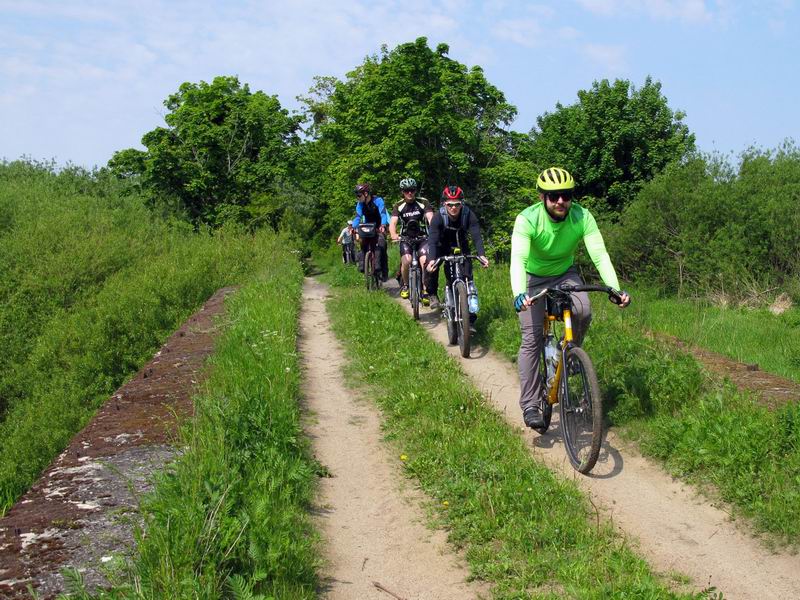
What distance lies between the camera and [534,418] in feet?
21.2

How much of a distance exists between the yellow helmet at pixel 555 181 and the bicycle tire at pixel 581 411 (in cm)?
122

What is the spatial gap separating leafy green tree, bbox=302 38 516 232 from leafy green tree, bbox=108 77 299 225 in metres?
4.20

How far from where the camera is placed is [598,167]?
4625 cm

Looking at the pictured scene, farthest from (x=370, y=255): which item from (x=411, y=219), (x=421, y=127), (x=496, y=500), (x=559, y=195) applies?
(x=421, y=127)

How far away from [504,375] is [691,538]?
4320 millimetres

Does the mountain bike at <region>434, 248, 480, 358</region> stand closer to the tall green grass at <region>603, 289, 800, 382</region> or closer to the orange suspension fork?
the tall green grass at <region>603, 289, 800, 382</region>

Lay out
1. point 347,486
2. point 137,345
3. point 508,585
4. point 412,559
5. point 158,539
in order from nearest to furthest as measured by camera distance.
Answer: point 158,539 → point 508,585 → point 412,559 → point 347,486 → point 137,345

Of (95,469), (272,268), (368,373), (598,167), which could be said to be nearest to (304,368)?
(368,373)

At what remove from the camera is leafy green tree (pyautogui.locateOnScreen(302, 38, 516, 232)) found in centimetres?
3619

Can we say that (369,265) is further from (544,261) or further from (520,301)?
(520,301)

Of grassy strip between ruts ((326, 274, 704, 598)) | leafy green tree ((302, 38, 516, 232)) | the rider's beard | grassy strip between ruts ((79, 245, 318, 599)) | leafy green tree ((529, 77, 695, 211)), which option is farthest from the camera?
leafy green tree ((529, 77, 695, 211))

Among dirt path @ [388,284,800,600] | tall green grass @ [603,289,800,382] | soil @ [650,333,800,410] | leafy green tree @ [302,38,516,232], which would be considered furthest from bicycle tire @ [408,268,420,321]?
leafy green tree @ [302,38,516,232]

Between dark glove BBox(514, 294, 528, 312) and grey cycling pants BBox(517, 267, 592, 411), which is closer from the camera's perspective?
dark glove BBox(514, 294, 528, 312)

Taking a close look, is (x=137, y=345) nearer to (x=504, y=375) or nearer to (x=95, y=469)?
(x=504, y=375)
